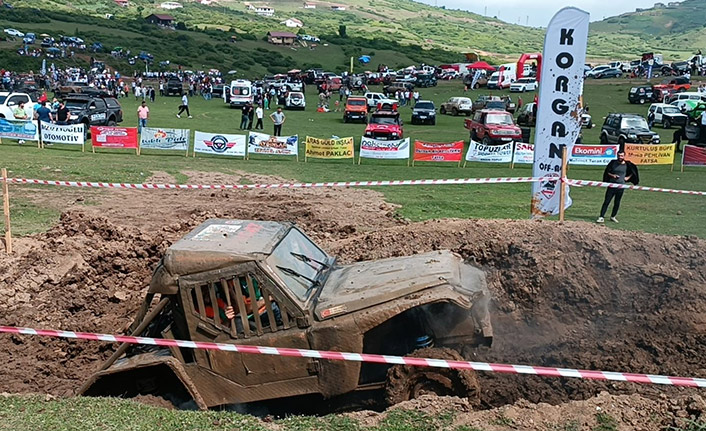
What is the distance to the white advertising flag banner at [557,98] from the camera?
1261cm

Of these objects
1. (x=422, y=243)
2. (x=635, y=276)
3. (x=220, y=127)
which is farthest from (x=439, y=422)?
(x=220, y=127)

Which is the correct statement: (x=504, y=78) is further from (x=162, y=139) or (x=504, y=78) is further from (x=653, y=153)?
(x=162, y=139)

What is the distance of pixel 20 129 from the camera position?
25.7m

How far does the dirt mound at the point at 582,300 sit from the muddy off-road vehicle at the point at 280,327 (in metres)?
0.75

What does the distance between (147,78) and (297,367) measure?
72.2 metres

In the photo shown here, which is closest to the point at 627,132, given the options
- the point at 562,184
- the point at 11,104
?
the point at 562,184

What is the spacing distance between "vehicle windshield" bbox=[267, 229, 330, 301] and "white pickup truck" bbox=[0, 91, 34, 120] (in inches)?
1001

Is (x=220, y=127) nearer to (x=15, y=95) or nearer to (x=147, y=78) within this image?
(x=15, y=95)

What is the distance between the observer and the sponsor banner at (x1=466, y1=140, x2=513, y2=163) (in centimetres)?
2416

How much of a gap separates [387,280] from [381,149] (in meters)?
18.0

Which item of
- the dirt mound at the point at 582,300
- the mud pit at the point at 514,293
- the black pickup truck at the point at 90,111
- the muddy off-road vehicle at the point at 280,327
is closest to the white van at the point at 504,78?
the black pickup truck at the point at 90,111

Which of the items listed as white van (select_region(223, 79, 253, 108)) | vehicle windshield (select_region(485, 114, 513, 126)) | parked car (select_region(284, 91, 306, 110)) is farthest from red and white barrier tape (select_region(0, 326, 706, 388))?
white van (select_region(223, 79, 253, 108))

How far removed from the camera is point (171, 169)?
21.4 meters

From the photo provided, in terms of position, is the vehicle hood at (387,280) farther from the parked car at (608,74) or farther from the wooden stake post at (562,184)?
the parked car at (608,74)
